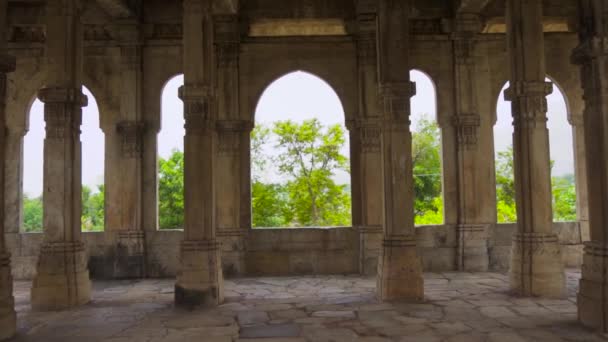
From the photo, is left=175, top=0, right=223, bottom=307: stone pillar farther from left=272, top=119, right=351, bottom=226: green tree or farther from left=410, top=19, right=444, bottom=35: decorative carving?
left=272, top=119, right=351, bottom=226: green tree

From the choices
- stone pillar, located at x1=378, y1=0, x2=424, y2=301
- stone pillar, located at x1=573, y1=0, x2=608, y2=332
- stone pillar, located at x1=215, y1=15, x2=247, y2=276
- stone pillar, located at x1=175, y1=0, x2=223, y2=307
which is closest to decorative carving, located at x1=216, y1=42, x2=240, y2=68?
stone pillar, located at x1=215, y1=15, x2=247, y2=276

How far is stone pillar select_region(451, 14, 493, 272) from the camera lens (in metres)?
12.5

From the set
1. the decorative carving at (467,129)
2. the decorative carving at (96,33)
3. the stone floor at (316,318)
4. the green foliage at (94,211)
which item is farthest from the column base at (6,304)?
the green foliage at (94,211)

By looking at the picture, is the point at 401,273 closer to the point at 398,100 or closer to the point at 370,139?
the point at 398,100

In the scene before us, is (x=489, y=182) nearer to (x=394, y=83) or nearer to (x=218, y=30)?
(x=394, y=83)

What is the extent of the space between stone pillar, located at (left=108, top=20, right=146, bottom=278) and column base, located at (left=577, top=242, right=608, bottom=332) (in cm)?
940

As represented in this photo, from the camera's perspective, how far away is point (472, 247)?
12.5 metres

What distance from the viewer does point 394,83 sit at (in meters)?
8.47

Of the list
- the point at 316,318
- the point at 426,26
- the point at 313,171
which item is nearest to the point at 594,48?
the point at 316,318

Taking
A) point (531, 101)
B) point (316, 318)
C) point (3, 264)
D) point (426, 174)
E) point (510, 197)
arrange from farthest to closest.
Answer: point (510, 197)
point (426, 174)
point (531, 101)
point (316, 318)
point (3, 264)

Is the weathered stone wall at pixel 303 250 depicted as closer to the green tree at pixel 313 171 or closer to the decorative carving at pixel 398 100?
the decorative carving at pixel 398 100

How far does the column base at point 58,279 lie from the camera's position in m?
8.20

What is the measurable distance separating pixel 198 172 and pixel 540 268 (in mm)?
5707

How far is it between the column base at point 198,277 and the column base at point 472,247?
6463 millimetres
